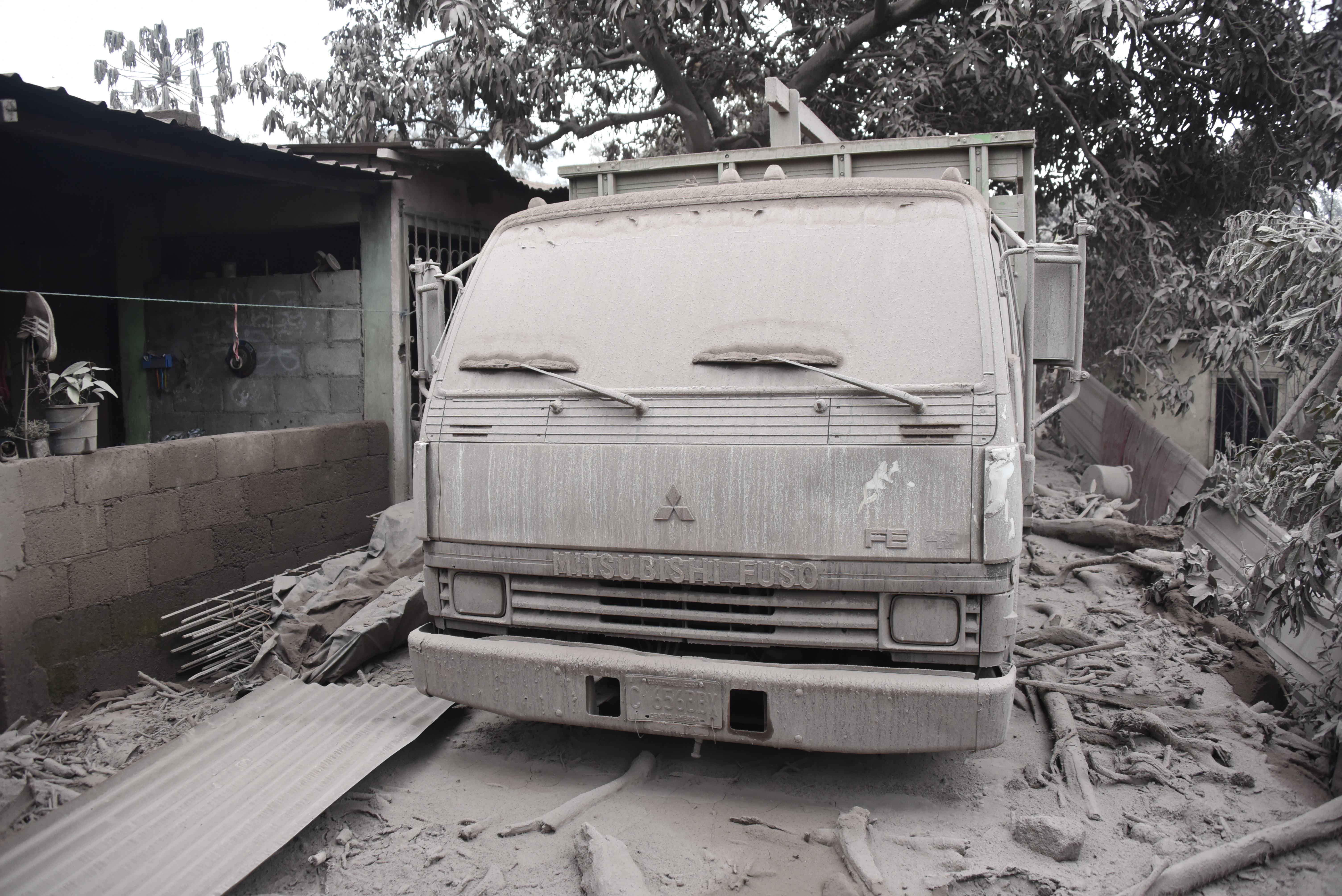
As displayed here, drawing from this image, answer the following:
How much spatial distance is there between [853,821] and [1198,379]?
458 inches

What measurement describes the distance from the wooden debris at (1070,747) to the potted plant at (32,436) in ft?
16.3

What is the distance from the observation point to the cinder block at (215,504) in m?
5.82

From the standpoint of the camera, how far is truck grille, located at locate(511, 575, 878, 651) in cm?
334

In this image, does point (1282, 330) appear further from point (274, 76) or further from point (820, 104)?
point (274, 76)

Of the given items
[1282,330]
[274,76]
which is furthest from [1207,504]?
[274,76]

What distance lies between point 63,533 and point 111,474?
0.43 m

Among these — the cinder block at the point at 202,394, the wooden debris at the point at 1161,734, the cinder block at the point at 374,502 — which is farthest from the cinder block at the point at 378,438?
the wooden debris at the point at 1161,734

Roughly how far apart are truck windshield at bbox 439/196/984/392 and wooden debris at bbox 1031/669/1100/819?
61.8 inches

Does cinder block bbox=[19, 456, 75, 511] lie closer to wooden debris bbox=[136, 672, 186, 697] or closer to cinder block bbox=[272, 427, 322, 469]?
wooden debris bbox=[136, 672, 186, 697]

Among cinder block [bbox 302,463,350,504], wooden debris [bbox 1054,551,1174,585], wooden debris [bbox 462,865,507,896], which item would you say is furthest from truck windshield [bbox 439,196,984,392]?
wooden debris [bbox 1054,551,1174,585]

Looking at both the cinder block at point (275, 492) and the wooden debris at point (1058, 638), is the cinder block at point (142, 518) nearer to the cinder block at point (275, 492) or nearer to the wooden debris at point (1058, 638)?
the cinder block at point (275, 492)

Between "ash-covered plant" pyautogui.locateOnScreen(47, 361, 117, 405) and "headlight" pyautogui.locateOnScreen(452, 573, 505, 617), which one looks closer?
"headlight" pyautogui.locateOnScreen(452, 573, 505, 617)

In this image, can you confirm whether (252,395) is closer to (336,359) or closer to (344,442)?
(336,359)

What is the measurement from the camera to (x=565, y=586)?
3.62 m
